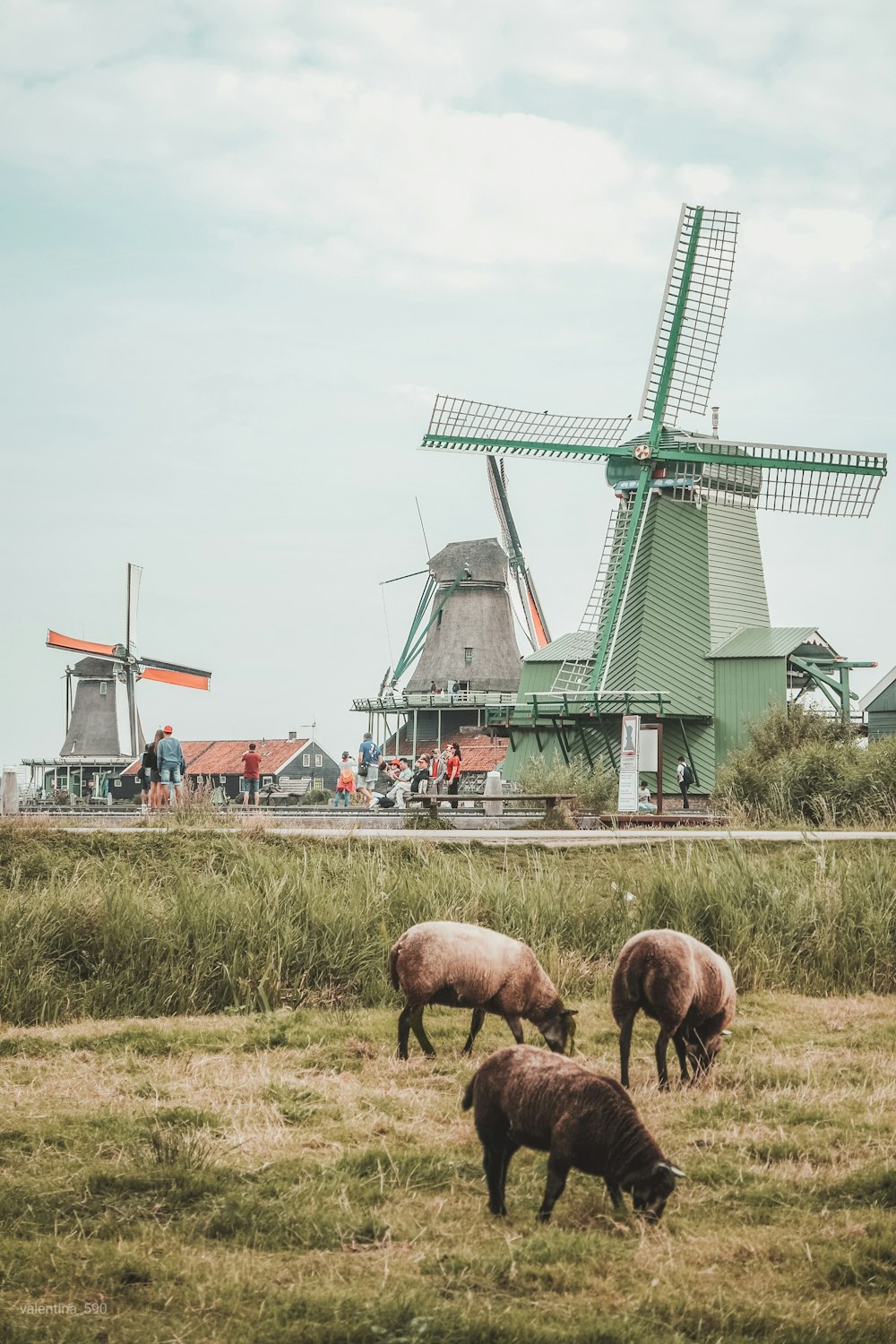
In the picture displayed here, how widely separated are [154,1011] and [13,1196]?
4.75 metres

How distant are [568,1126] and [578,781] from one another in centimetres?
2782

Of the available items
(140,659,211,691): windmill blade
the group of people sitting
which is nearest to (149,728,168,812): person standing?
the group of people sitting

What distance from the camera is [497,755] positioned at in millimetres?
47094

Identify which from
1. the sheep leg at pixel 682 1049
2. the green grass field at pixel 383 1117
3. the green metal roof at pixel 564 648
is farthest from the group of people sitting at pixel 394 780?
the sheep leg at pixel 682 1049

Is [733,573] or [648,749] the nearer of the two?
[648,749]

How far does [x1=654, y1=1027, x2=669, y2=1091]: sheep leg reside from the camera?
283 inches

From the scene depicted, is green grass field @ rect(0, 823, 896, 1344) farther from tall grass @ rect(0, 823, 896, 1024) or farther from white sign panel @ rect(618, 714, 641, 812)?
white sign panel @ rect(618, 714, 641, 812)

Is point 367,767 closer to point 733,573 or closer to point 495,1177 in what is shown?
point 733,573

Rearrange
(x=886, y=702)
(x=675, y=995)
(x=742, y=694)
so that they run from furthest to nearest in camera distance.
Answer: (x=886, y=702) → (x=742, y=694) → (x=675, y=995)

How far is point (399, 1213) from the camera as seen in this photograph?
5.23m

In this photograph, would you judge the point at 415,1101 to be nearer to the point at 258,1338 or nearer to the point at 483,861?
the point at 258,1338

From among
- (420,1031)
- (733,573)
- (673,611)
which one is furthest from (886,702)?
(420,1031)

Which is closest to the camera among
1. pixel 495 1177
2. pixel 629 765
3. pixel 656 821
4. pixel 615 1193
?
pixel 615 1193

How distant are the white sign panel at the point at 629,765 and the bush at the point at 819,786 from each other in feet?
6.28
